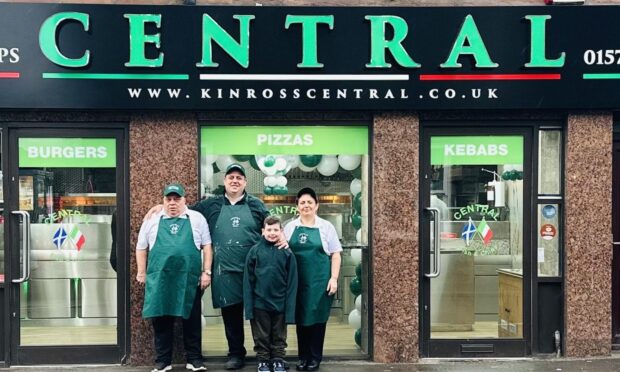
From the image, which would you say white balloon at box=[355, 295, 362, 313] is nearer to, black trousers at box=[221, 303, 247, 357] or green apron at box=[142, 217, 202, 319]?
black trousers at box=[221, 303, 247, 357]

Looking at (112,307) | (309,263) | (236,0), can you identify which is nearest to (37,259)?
(112,307)

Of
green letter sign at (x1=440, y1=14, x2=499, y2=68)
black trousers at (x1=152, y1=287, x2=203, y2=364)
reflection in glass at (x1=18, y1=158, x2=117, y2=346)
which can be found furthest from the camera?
reflection in glass at (x1=18, y1=158, x2=117, y2=346)

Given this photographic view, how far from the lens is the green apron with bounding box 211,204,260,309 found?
7.08m

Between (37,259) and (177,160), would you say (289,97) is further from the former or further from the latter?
(37,259)

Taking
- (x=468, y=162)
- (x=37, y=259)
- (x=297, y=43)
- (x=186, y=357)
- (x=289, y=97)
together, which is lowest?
(x=186, y=357)

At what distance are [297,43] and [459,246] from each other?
267cm

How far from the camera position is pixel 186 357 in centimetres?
740

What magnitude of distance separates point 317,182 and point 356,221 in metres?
0.57

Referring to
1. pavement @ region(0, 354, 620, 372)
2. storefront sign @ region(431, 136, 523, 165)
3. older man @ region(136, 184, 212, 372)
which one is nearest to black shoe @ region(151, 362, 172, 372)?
older man @ region(136, 184, 212, 372)

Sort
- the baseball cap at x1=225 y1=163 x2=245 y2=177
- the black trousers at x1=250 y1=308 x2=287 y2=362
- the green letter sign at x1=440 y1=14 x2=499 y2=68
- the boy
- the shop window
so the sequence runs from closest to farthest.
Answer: the boy, the black trousers at x1=250 y1=308 x2=287 y2=362, the baseball cap at x1=225 y1=163 x2=245 y2=177, the green letter sign at x1=440 y1=14 x2=499 y2=68, the shop window

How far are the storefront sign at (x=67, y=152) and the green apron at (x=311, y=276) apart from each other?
6.87 ft

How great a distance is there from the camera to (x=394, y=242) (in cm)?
757

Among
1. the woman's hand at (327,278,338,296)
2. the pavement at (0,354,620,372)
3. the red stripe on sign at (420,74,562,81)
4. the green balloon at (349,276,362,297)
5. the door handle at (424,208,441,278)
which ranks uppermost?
the red stripe on sign at (420,74,562,81)

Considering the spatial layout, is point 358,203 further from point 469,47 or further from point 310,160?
point 469,47
